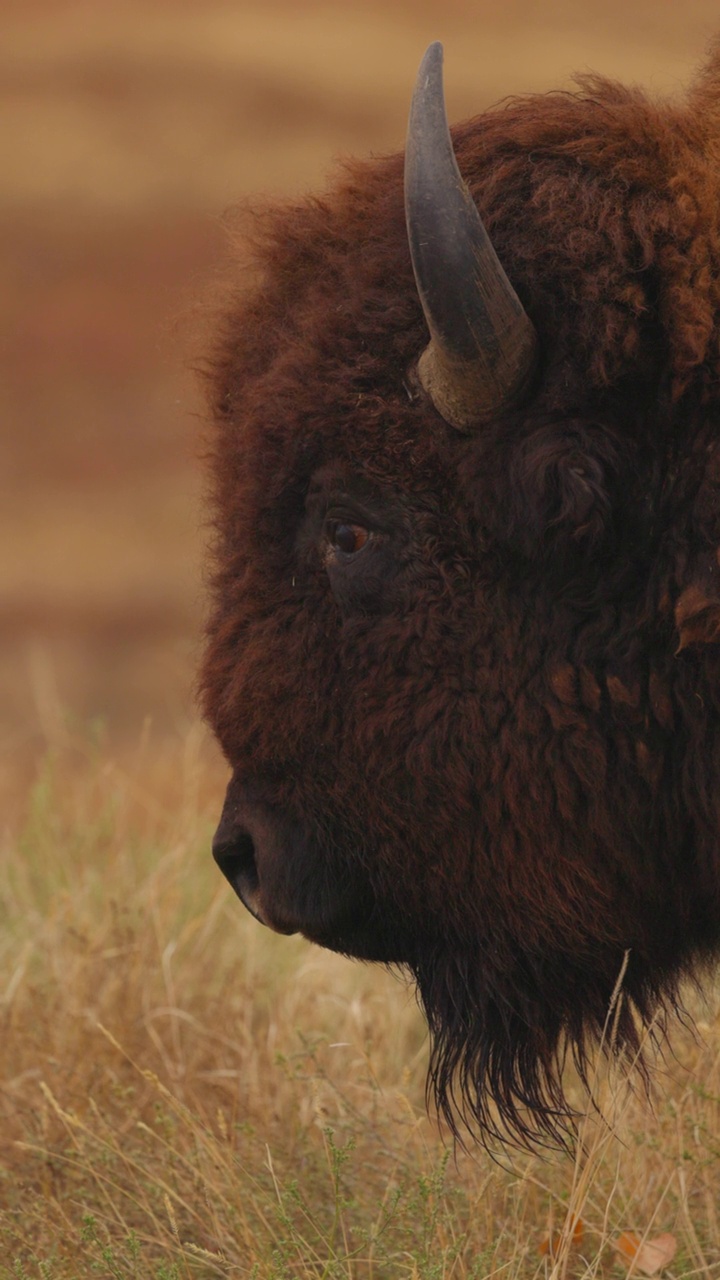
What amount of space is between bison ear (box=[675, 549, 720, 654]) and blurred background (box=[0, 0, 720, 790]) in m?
13.3

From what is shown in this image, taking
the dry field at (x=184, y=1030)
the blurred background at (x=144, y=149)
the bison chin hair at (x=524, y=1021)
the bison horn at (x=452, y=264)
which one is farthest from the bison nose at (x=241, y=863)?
the blurred background at (x=144, y=149)

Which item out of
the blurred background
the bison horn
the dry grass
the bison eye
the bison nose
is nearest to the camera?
the bison horn

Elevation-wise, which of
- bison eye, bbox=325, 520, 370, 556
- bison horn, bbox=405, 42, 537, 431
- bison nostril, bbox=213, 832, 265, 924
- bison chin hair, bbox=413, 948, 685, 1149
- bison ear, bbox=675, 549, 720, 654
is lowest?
bison chin hair, bbox=413, 948, 685, 1149

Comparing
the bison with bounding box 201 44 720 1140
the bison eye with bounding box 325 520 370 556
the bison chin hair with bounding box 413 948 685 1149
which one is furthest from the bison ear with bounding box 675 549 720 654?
the bison chin hair with bounding box 413 948 685 1149

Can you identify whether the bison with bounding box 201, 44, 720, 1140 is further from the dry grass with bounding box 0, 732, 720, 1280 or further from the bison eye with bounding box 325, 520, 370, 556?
the dry grass with bounding box 0, 732, 720, 1280

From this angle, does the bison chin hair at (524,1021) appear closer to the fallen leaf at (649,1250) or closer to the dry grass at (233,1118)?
the dry grass at (233,1118)

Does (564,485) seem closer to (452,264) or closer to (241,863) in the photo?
(452,264)

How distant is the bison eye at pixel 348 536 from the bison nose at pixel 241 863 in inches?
23.2

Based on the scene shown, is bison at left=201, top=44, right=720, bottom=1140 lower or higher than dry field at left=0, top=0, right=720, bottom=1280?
higher

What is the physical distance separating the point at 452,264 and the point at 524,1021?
1.47 m

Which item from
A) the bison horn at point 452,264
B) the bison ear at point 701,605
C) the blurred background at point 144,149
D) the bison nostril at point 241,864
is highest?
the blurred background at point 144,149

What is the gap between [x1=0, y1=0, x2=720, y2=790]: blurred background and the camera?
16219 millimetres

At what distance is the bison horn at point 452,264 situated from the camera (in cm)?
246

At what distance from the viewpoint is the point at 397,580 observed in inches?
108
